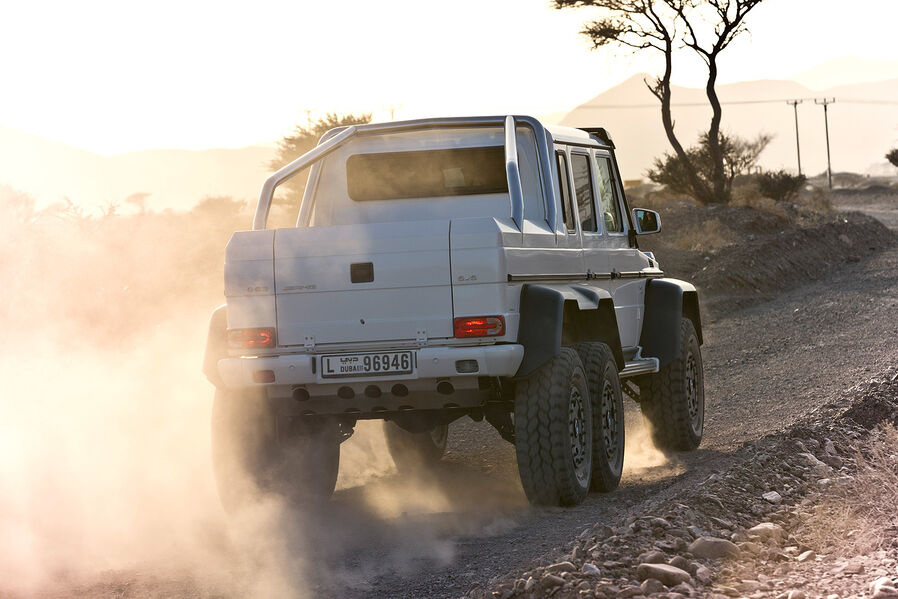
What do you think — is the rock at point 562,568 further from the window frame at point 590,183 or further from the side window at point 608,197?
the side window at point 608,197

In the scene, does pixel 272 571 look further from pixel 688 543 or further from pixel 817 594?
pixel 817 594

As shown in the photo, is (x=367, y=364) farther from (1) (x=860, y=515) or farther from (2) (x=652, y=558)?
(1) (x=860, y=515)

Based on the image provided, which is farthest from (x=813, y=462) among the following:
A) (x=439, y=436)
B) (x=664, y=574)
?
(x=439, y=436)

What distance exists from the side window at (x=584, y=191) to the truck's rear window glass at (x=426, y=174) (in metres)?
0.72

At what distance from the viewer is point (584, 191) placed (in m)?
8.97

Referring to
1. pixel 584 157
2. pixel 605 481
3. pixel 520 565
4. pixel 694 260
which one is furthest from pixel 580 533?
pixel 694 260

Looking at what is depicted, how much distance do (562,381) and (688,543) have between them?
165cm

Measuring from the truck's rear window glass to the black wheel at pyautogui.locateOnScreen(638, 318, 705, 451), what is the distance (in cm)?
240

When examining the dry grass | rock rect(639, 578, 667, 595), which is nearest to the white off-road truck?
the dry grass

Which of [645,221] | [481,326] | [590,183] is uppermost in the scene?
[590,183]

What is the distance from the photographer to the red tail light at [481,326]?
703 centimetres

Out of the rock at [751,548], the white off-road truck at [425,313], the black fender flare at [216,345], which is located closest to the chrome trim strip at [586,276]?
the white off-road truck at [425,313]

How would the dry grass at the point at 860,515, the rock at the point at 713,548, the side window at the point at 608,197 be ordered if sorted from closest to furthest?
1. the rock at the point at 713,548
2. the dry grass at the point at 860,515
3. the side window at the point at 608,197

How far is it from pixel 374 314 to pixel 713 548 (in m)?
2.45
